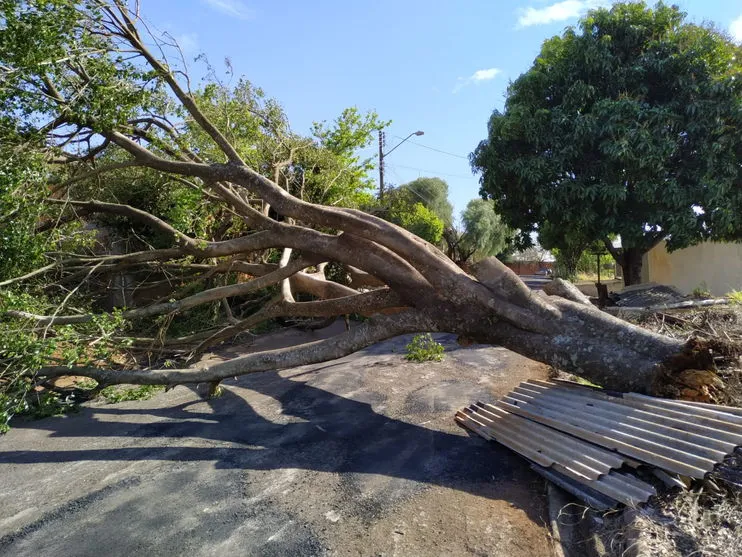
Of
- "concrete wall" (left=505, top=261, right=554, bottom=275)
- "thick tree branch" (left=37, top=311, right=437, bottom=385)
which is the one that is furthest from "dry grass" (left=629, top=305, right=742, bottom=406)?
"concrete wall" (left=505, top=261, right=554, bottom=275)

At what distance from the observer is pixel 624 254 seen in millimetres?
13906

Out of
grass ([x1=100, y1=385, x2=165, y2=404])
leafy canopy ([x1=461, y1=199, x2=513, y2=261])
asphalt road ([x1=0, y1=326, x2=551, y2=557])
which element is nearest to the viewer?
asphalt road ([x1=0, y1=326, x2=551, y2=557])

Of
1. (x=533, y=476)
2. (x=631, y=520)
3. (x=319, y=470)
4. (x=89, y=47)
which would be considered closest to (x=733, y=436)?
(x=631, y=520)

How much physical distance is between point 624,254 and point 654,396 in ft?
35.0

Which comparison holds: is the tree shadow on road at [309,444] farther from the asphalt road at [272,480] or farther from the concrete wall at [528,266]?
the concrete wall at [528,266]

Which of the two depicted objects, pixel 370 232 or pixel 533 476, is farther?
pixel 370 232

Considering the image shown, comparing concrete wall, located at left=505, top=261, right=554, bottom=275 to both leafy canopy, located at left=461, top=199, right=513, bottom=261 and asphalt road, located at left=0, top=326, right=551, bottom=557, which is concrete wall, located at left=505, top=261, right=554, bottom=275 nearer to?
leafy canopy, located at left=461, top=199, right=513, bottom=261

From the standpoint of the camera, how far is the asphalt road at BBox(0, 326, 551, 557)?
3.27m

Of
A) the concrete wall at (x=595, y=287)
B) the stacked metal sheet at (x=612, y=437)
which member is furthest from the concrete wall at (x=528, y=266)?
the stacked metal sheet at (x=612, y=437)

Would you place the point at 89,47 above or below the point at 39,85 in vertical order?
above

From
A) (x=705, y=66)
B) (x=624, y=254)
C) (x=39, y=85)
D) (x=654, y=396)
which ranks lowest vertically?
(x=654, y=396)

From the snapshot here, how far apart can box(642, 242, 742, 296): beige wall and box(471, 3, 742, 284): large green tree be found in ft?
9.49

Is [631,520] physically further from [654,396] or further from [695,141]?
[695,141]

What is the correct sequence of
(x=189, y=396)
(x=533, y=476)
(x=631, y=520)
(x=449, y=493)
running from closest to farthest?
(x=631, y=520), (x=449, y=493), (x=533, y=476), (x=189, y=396)
